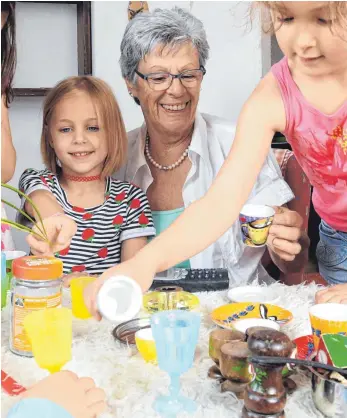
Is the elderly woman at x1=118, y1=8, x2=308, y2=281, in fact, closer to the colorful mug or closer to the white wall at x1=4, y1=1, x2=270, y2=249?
the white wall at x1=4, y1=1, x2=270, y2=249

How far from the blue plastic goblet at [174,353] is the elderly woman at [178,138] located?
2.91 ft

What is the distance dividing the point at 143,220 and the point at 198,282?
23.6 inches

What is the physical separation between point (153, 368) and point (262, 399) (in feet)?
0.67

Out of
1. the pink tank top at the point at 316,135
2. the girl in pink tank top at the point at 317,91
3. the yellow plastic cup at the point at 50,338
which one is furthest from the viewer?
the pink tank top at the point at 316,135

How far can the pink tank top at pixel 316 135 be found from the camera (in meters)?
1.14

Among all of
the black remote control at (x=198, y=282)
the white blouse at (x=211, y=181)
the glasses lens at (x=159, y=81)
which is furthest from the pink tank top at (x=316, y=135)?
the glasses lens at (x=159, y=81)

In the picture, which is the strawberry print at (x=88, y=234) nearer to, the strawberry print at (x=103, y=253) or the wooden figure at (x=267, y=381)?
the strawberry print at (x=103, y=253)

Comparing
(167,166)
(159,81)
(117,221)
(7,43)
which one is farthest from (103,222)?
(7,43)

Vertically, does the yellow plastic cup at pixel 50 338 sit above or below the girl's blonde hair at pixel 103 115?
below

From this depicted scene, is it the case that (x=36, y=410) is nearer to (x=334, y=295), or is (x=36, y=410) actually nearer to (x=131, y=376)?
(x=131, y=376)

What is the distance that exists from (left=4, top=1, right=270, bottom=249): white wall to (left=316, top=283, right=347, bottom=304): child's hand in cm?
141

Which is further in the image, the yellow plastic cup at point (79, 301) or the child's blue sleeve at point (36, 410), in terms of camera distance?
the yellow plastic cup at point (79, 301)

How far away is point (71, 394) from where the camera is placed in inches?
25.5

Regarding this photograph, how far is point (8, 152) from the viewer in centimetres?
140
